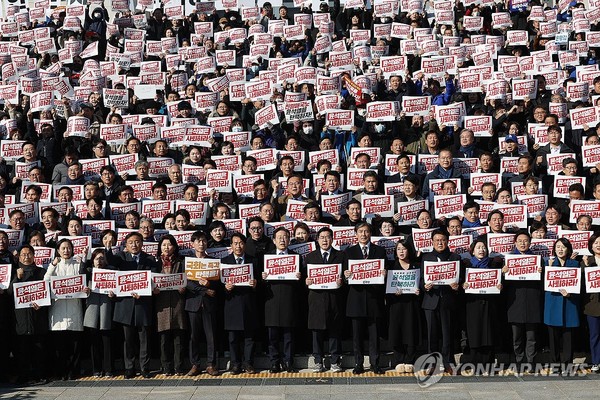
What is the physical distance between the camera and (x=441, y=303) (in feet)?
43.1

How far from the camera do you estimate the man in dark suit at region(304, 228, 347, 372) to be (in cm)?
1316

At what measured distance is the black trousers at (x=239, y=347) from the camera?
44.0ft

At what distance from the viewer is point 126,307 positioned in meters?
13.2

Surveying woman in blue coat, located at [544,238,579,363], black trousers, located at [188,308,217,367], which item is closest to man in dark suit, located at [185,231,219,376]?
black trousers, located at [188,308,217,367]

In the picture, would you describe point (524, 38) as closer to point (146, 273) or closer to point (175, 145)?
point (175, 145)

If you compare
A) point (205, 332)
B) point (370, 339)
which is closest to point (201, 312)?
point (205, 332)

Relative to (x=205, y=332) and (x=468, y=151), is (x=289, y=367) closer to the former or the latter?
(x=205, y=332)

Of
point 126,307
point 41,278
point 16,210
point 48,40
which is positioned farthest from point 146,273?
point 48,40

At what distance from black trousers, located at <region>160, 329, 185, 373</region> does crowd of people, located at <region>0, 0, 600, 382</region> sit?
31mm

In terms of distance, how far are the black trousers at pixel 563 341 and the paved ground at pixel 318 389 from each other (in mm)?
449

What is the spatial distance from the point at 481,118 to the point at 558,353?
16.0ft

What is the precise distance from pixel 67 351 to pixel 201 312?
6.84ft

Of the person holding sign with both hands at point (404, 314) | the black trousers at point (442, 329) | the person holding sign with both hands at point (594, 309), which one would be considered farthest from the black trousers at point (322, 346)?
the person holding sign with both hands at point (594, 309)

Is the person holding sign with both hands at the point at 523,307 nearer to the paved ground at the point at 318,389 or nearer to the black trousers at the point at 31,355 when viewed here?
the paved ground at the point at 318,389
